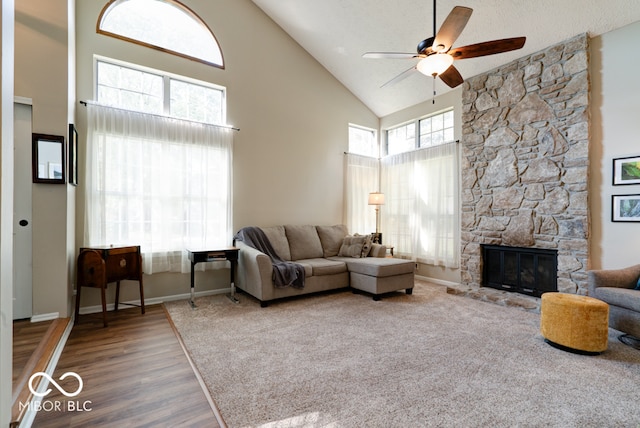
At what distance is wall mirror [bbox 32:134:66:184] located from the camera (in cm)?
280

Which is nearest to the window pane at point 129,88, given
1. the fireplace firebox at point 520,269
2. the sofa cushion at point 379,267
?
the sofa cushion at point 379,267

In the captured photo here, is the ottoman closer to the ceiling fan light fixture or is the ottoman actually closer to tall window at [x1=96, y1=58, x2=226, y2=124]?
the ceiling fan light fixture

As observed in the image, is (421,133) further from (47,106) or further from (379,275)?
(47,106)

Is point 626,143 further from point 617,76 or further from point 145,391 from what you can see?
point 145,391

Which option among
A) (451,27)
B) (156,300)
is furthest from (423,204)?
(156,300)

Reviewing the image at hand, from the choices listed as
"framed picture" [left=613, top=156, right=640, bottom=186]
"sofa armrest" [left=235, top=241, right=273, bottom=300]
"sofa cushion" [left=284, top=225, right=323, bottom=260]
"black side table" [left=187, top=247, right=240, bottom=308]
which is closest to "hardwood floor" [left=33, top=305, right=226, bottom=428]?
"black side table" [left=187, top=247, right=240, bottom=308]

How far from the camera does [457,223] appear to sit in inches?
189

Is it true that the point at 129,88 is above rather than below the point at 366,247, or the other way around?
above

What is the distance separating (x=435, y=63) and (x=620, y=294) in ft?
8.70

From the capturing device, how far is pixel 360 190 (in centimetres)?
589

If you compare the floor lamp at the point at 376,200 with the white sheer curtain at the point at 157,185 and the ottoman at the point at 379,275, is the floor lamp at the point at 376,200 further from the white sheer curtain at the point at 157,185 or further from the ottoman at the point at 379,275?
the white sheer curtain at the point at 157,185

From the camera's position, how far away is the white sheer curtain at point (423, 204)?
488 cm

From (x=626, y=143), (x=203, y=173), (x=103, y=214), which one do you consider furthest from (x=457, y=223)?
(x=103, y=214)

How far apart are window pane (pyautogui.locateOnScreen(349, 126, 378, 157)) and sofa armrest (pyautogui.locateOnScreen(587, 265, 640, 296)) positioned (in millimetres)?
4085
